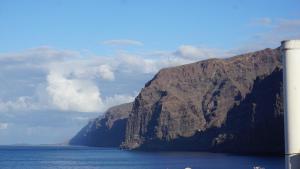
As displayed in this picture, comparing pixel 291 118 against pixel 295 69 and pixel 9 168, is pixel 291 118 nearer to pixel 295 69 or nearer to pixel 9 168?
pixel 295 69

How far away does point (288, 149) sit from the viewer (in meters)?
31.1

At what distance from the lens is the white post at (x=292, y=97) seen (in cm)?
3039

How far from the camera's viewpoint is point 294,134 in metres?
30.8

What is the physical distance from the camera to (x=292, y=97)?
3080 cm

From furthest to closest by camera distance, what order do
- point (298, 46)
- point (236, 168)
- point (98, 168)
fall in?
1. point (98, 168)
2. point (236, 168)
3. point (298, 46)

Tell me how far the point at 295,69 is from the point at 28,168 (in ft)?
421

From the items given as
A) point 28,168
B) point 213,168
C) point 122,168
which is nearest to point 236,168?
point 213,168

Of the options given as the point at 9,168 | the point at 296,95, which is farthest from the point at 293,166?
the point at 9,168

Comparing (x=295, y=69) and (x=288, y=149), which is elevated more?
(x=295, y=69)

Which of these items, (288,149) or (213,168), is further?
(213,168)

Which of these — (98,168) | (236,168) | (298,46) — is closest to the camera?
(298,46)

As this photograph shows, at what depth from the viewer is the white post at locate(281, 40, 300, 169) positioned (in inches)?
1196

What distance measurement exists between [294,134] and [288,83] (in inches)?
96.0

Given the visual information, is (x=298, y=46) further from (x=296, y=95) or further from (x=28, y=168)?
(x=28, y=168)
